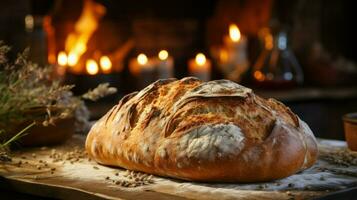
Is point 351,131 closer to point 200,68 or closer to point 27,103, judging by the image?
point 27,103

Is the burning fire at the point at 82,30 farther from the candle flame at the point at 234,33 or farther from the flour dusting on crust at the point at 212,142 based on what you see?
the flour dusting on crust at the point at 212,142

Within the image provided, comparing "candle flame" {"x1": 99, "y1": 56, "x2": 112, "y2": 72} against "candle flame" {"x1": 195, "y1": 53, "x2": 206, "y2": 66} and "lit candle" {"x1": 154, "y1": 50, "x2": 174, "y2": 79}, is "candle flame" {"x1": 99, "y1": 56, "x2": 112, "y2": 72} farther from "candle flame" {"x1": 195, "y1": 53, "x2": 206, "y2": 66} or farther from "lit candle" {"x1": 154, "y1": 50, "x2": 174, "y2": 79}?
"candle flame" {"x1": 195, "y1": 53, "x2": 206, "y2": 66}

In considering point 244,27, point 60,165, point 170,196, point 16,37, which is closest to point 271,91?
point 244,27

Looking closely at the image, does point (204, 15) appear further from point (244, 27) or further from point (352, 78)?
point (352, 78)

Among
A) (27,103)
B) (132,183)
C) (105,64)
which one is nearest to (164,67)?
(105,64)

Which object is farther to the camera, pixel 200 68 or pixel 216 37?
pixel 216 37

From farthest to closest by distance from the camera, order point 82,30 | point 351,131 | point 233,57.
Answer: point 233,57
point 82,30
point 351,131
